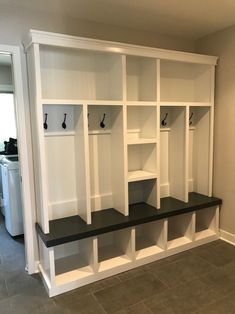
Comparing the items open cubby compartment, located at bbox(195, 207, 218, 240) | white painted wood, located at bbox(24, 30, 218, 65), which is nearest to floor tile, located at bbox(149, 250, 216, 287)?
open cubby compartment, located at bbox(195, 207, 218, 240)

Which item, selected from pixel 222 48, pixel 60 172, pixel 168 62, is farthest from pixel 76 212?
pixel 222 48

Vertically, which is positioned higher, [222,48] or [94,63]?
[222,48]

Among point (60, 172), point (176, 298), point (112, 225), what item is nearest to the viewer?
point (176, 298)

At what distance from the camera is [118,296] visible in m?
2.26

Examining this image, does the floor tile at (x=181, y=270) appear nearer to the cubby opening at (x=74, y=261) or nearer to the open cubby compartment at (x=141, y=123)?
the cubby opening at (x=74, y=261)

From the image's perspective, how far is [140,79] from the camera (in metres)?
2.95

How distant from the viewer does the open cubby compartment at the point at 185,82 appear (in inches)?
123

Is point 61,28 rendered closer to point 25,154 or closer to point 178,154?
point 25,154

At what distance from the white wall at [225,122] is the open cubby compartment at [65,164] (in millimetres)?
1681

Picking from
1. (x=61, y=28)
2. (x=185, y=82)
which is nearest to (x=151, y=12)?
(x=61, y=28)

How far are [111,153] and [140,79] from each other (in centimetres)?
88

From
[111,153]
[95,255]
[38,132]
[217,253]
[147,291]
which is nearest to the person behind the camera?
[38,132]

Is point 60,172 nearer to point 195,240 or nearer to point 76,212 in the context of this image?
point 76,212

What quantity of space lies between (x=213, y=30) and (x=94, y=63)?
1442mm
